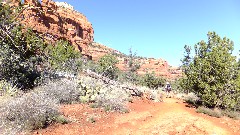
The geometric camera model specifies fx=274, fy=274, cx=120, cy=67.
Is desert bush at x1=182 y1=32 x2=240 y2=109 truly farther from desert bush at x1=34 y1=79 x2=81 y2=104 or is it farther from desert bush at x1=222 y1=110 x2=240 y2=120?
desert bush at x1=34 y1=79 x2=81 y2=104

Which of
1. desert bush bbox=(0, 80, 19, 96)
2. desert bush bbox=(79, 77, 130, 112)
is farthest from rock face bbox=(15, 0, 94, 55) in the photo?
desert bush bbox=(0, 80, 19, 96)

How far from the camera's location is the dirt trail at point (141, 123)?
414 inches

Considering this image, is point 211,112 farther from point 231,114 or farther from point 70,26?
point 70,26

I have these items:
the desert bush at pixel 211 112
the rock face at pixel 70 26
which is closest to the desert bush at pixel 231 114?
the desert bush at pixel 211 112

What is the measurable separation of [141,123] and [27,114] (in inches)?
185

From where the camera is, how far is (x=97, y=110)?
13070mm

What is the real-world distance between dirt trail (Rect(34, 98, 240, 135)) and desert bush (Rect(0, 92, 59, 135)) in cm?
41

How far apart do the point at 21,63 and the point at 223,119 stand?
12533 mm

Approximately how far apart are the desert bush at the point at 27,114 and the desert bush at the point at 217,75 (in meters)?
8.47

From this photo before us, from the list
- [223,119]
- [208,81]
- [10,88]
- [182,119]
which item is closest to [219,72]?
[208,81]

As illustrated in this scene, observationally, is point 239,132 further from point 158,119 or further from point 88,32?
point 88,32

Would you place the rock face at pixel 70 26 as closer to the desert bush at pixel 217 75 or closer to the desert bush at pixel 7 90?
the desert bush at pixel 7 90

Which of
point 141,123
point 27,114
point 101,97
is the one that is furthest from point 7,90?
point 141,123

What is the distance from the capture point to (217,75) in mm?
15000
